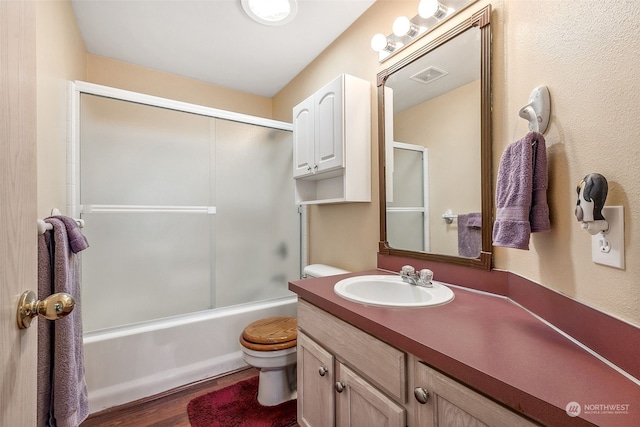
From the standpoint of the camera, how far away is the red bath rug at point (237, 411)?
4.96 feet

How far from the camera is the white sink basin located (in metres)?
1.19

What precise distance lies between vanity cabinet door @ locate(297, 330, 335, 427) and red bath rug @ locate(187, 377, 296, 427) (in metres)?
0.30

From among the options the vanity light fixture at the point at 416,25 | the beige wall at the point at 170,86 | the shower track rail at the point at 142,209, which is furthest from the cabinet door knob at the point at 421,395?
the beige wall at the point at 170,86

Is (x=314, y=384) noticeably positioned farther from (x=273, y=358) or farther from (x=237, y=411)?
(x=237, y=411)

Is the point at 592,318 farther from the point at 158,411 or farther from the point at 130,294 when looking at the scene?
the point at 130,294

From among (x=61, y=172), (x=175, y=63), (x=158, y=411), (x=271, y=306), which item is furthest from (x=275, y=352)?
(x=175, y=63)

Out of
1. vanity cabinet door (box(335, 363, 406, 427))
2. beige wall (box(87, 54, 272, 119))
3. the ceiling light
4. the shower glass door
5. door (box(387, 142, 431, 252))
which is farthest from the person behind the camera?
beige wall (box(87, 54, 272, 119))

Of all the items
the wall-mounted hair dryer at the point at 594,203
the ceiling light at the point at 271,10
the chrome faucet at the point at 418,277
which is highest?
the ceiling light at the point at 271,10

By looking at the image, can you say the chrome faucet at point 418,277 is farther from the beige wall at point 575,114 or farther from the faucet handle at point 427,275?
the beige wall at point 575,114

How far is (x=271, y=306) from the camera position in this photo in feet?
7.23

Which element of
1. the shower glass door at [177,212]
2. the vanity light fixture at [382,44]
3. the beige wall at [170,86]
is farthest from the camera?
the beige wall at [170,86]

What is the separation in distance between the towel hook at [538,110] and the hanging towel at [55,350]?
1.63 m

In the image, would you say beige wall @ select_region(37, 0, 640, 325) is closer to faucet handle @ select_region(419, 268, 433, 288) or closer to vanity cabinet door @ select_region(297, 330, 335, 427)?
faucet handle @ select_region(419, 268, 433, 288)

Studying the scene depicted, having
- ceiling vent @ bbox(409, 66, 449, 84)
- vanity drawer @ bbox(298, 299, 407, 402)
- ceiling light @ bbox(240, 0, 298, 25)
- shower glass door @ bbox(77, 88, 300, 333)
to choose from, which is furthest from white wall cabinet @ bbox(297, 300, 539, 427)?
ceiling light @ bbox(240, 0, 298, 25)
